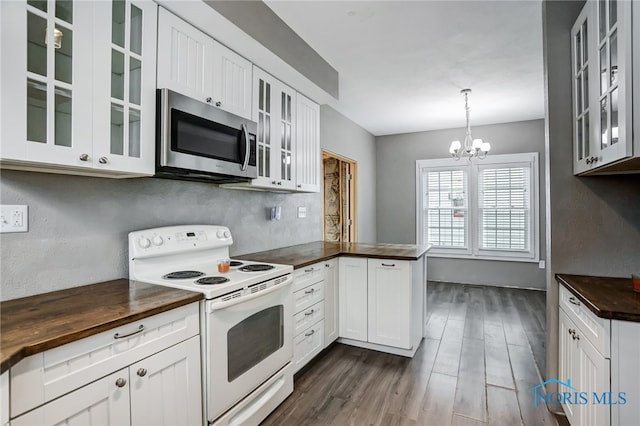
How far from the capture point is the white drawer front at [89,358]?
3.19 feet

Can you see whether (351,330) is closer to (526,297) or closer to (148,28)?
(148,28)

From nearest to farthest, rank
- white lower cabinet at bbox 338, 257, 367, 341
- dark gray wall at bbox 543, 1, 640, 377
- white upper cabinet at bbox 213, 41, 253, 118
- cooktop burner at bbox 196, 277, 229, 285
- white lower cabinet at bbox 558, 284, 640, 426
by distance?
white lower cabinet at bbox 558, 284, 640, 426 → cooktop burner at bbox 196, 277, 229, 285 → dark gray wall at bbox 543, 1, 640, 377 → white upper cabinet at bbox 213, 41, 253, 118 → white lower cabinet at bbox 338, 257, 367, 341

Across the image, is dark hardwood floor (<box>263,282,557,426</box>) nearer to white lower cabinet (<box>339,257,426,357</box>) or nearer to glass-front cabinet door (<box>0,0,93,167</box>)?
white lower cabinet (<box>339,257,426,357</box>)

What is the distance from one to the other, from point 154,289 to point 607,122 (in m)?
2.34

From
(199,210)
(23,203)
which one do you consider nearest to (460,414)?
(199,210)

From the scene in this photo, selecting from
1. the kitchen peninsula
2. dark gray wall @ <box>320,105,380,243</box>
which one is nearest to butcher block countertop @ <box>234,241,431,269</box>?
the kitchen peninsula

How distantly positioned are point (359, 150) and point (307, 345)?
3575 millimetres

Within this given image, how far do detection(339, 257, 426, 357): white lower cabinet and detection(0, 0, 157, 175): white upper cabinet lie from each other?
1929 mm

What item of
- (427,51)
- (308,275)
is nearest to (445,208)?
(427,51)

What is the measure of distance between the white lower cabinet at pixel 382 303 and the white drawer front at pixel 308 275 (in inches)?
13.8

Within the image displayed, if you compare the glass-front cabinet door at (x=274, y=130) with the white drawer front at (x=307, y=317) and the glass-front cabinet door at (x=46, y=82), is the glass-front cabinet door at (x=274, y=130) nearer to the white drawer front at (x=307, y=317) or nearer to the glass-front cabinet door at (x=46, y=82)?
the white drawer front at (x=307, y=317)

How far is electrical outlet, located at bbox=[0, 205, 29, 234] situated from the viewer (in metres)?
1.37

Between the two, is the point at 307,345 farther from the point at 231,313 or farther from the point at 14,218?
the point at 14,218

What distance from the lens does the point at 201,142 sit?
1.90 m
